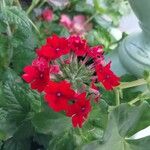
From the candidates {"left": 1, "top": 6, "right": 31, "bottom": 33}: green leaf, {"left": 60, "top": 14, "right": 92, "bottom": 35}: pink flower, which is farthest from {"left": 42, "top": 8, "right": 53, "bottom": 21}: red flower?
{"left": 1, "top": 6, "right": 31, "bottom": 33}: green leaf

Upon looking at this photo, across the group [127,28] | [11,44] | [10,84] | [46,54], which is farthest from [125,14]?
[46,54]

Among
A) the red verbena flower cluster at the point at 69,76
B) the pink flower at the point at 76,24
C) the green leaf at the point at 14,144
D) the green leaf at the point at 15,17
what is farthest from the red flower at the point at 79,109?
the pink flower at the point at 76,24

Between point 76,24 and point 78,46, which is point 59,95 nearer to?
point 78,46

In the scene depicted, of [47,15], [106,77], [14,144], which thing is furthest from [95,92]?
[47,15]

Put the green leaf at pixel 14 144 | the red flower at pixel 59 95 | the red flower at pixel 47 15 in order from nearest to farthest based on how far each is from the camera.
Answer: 1. the red flower at pixel 59 95
2. the green leaf at pixel 14 144
3. the red flower at pixel 47 15

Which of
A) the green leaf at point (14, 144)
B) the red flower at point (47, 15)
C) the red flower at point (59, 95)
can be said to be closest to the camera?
the red flower at point (59, 95)

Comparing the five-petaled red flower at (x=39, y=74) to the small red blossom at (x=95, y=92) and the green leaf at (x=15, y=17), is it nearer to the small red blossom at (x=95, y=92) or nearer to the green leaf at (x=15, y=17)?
the small red blossom at (x=95, y=92)

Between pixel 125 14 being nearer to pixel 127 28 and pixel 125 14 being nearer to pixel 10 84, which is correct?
pixel 127 28

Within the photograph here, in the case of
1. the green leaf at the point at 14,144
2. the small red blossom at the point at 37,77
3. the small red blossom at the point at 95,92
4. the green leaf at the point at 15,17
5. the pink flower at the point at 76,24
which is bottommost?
the pink flower at the point at 76,24

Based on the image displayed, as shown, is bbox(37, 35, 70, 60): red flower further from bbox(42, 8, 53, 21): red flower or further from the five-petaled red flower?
bbox(42, 8, 53, 21): red flower
